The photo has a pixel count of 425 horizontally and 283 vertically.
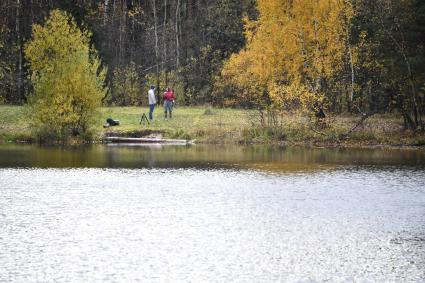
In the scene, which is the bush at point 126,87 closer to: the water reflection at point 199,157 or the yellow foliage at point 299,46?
the yellow foliage at point 299,46

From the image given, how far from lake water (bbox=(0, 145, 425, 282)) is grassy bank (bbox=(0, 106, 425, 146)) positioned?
9241mm

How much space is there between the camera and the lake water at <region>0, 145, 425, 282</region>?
15750mm

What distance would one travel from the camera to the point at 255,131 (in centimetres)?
4662

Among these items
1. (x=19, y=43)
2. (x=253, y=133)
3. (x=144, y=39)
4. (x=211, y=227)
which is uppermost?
(x=144, y=39)

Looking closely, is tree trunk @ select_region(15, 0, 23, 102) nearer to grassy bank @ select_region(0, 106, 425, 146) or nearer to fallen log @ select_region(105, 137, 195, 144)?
grassy bank @ select_region(0, 106, 425, 146)

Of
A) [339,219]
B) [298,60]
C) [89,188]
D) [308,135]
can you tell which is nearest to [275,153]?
[308,135]

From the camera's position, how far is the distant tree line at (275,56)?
4559cm

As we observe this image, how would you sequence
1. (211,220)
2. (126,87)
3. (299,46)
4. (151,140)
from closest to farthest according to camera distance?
1. (211,220)
2. (151,140)
3. (299,46)
4. (126,87)

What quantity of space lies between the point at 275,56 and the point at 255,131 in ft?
16.5

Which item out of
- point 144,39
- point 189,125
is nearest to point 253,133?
point 189,125

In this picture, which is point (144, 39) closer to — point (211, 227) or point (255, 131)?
point (255, 131)

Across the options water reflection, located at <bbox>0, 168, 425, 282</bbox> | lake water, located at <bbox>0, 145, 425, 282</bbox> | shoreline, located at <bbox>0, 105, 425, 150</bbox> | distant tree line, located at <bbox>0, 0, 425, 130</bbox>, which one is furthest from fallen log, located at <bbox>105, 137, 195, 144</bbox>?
water reflection, located at <bbox>0, 168, 425, 282</bbox>

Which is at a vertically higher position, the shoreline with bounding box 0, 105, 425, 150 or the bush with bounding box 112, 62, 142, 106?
the bush with bounding box 112, 62, 142, 106

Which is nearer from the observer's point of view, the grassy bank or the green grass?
the grassy bank
